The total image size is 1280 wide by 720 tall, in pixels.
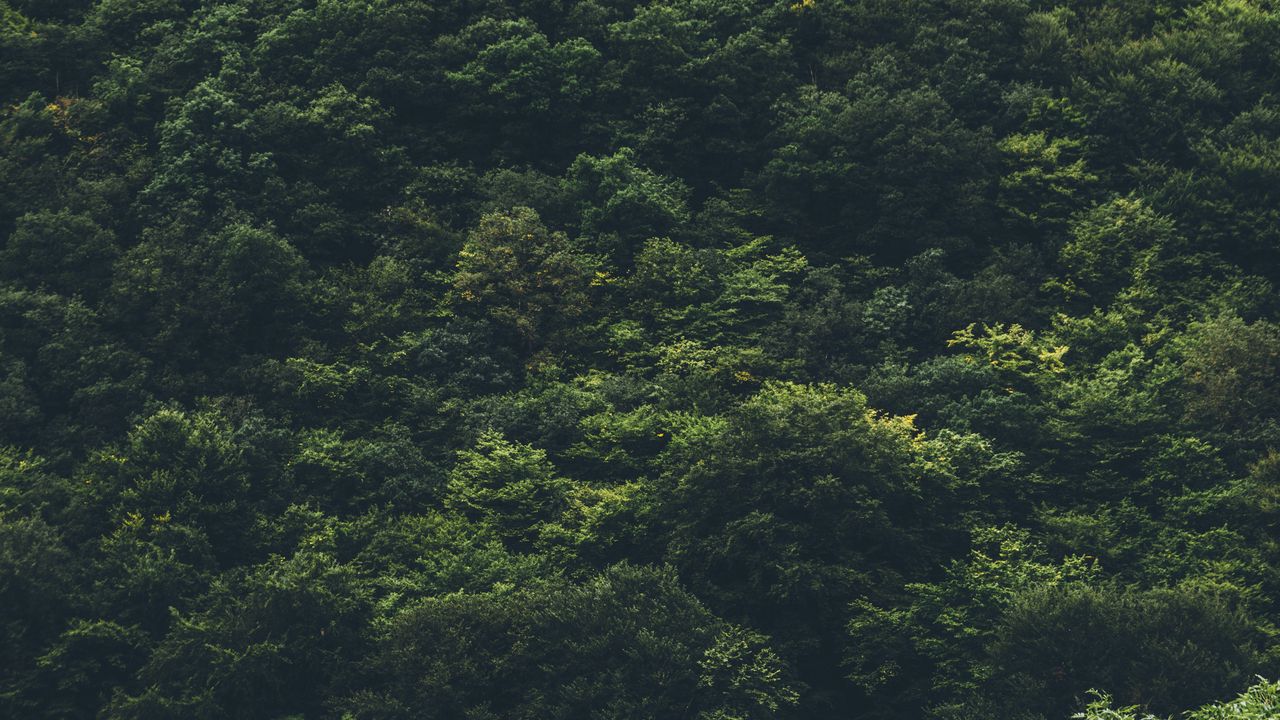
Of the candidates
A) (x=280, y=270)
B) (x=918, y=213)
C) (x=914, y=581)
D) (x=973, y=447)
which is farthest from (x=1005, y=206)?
(x=280, y=270)

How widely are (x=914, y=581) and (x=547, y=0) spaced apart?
108 feet

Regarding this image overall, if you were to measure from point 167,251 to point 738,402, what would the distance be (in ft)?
73.7

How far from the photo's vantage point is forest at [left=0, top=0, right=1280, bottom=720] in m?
50.4

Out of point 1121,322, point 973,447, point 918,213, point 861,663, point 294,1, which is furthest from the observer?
point 294,1

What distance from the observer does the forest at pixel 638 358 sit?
50.4 meters

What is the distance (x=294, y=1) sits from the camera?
7169 centimetres

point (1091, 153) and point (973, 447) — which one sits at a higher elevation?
point (1091, 153)

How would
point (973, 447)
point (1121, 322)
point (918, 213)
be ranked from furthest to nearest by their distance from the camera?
point (918, 213), point (1121, 322), point (973, 447)

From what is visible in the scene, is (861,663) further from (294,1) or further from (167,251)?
(294,1)

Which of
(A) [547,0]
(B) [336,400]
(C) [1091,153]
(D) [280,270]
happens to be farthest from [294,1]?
(C) [1091,153]

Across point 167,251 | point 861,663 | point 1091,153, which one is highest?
point 1091,153

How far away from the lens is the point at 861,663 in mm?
52281

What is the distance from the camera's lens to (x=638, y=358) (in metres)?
62.1

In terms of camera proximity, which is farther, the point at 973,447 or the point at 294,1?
the point at 294,1
